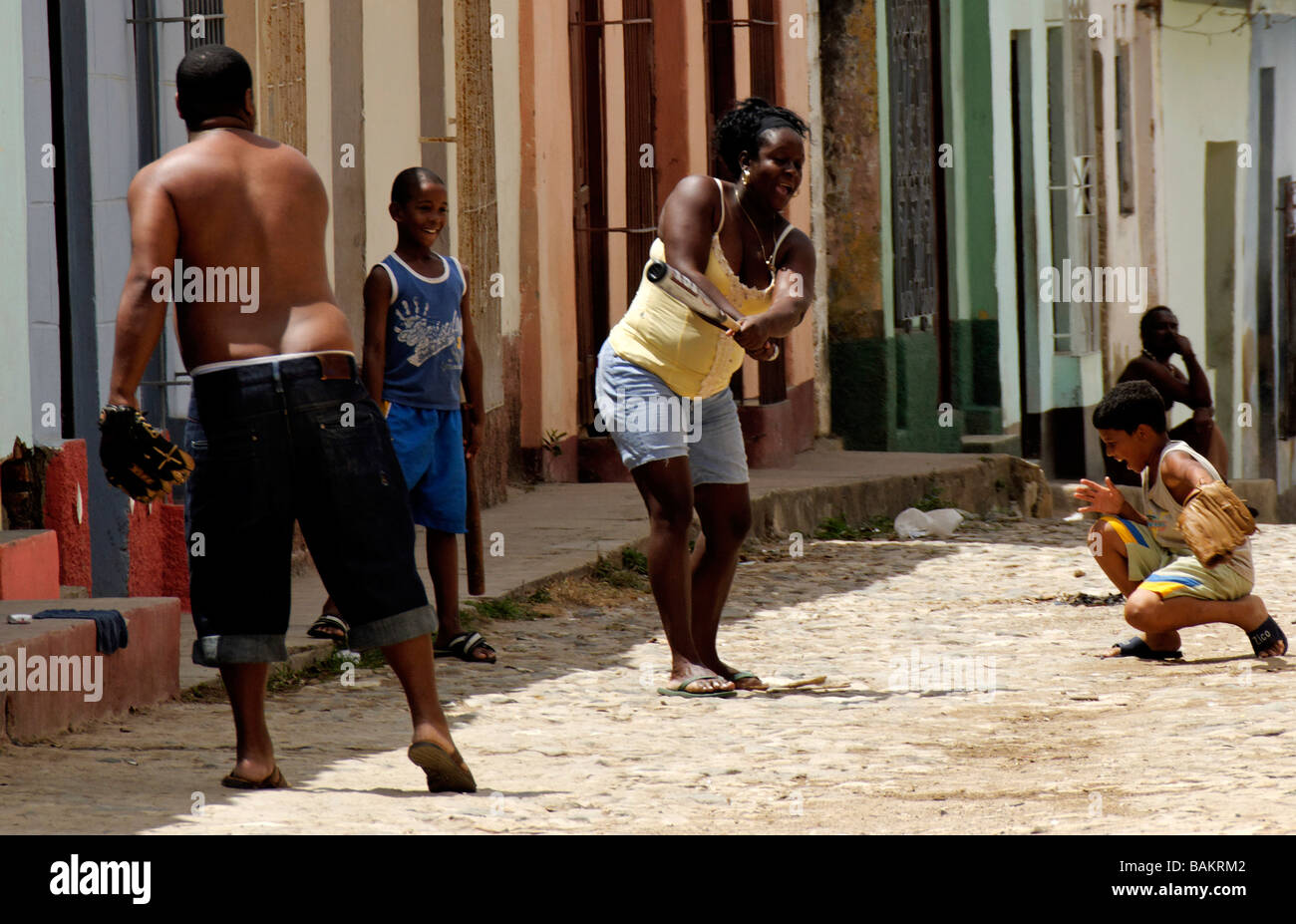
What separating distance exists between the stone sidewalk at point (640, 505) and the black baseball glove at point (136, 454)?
167cm

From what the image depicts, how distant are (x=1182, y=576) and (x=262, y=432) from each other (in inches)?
129

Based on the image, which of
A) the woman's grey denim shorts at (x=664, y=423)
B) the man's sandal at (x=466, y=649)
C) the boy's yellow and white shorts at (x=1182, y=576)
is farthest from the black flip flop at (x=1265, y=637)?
the man's sandal at (x=466, y=649)

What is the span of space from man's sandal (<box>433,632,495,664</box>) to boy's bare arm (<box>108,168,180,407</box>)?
8.13ft

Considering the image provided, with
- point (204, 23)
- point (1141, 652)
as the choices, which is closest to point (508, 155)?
point (204, 23)

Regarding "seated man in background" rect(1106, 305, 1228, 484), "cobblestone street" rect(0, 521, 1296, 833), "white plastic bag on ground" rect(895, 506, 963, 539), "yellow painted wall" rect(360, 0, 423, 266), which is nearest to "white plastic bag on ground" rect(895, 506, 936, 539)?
"white plastic bag on ground" rect(895, 506, 963, 539)

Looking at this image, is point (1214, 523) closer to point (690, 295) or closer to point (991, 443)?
point (690, 295)

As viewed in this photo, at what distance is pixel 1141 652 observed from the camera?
6.85 meters

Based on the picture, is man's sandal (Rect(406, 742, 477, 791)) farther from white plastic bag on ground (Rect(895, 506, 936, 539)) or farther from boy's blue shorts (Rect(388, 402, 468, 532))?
white plastic bag on ground (Rect(895, 506, 936, 539))

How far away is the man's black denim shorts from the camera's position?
4.51 metres

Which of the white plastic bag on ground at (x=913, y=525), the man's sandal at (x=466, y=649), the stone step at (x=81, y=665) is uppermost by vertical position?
the stone step at (x=81, y=665)

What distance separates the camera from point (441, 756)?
4.55 m

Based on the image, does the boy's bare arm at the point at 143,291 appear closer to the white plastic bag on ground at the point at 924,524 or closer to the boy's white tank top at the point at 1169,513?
the boy's white tank top at the point at 1169,513

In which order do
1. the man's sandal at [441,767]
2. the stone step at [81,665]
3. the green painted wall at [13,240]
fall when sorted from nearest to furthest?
the man's sandal at [441,767]
the stone step at [81,665]
the green painted wall at [13,240]

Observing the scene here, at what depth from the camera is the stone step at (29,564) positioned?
621 cm
